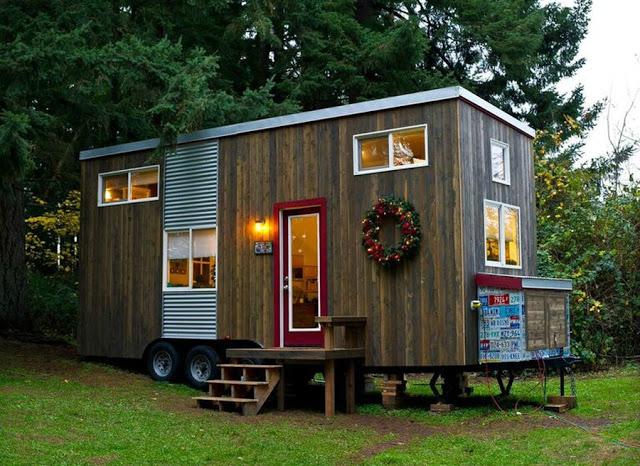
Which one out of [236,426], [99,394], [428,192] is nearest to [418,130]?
[428,192]

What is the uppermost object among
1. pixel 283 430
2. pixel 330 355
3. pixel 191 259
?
pixel 191 259

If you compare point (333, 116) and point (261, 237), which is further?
point (261, 237)

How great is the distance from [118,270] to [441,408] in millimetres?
5846

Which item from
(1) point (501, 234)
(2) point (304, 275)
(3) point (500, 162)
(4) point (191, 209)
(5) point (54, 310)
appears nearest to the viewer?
(1) point (501, 234)

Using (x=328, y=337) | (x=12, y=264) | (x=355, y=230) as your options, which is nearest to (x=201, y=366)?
(x=328, y=337)

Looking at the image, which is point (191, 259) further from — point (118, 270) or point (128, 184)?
point (128, 184)

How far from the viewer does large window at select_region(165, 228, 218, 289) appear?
12289 mm

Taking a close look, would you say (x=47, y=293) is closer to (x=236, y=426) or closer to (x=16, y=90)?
(x=16, y=90)

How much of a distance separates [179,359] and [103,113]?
424 centimetres

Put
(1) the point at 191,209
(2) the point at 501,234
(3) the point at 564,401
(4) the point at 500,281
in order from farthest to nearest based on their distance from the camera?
(1) the point at 191,209, (2) the point at 501,234, (3) the point at 564,401, (4) the point at 500,281

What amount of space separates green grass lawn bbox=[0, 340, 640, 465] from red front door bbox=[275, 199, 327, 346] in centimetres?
119

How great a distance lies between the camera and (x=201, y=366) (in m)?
12.1

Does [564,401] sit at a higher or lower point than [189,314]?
lower

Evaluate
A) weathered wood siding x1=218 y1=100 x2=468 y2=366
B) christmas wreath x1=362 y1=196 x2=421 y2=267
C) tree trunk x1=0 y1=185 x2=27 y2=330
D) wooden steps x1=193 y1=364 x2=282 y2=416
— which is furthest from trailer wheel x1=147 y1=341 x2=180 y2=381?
tree trunk x1=0 y1=185 x2=27 y2=330
